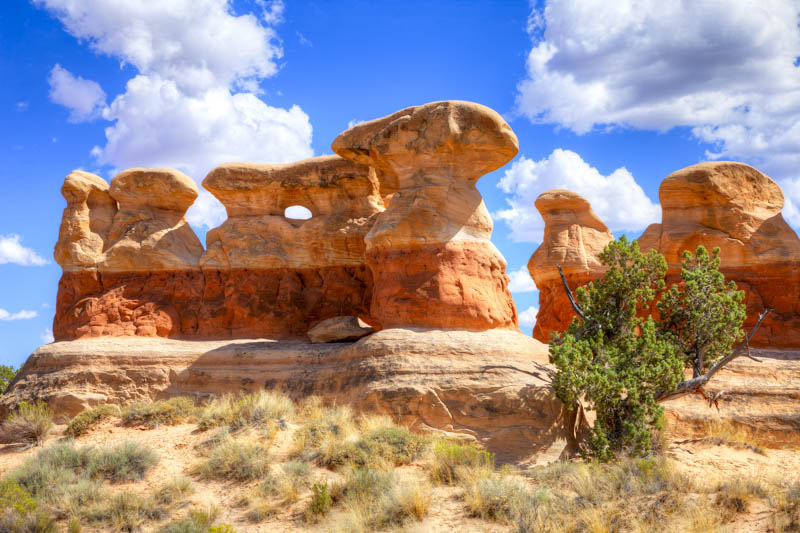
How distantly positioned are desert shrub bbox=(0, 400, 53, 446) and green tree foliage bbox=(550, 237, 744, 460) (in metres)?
11.3

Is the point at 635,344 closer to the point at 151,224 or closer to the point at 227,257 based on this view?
the point at 227,257

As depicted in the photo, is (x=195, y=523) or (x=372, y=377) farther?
(x=372, y=377)

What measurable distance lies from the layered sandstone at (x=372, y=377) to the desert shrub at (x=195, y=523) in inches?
168

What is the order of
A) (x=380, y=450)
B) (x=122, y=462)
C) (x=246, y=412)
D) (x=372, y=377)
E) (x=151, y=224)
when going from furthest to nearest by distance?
(x=151, y=224) → (x=372, y=377) → (x=246, y=412) → (x=122, y=462) → (x=380, y=450)

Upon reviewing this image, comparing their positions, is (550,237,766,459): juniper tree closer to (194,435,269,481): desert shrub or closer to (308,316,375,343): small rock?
(308,316,375,343): small rock

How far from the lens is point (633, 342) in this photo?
13078mm

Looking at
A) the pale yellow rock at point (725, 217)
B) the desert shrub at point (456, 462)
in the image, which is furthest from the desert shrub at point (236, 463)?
the pale yellow rock at point (725, 217)

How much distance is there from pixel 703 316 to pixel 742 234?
6746mm

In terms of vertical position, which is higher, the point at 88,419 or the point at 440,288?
the point at 440,288

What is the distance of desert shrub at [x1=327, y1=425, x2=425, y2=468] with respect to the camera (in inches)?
451

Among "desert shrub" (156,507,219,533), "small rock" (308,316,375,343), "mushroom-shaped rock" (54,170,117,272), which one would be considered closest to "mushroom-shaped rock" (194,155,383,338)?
"small rock" (308,316,375,343)

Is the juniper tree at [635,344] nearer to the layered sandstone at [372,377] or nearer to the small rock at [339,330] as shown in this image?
the layered sandstone at [372,377]

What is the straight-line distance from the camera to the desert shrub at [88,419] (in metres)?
14.2

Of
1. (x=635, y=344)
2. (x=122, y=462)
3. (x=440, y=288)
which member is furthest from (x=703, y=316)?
(x=122, y=462)
